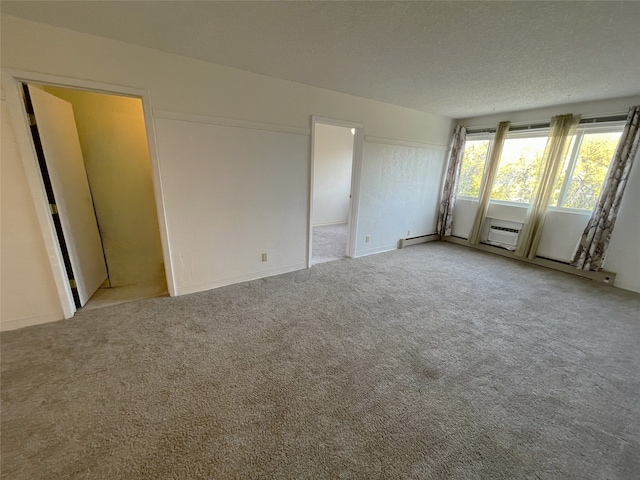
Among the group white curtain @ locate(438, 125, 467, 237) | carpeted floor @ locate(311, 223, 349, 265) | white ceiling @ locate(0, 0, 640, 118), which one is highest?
white ceiling @ locate(0, 0, 640, 118)

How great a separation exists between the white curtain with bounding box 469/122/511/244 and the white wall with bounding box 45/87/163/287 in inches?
212

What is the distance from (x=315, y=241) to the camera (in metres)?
5.23

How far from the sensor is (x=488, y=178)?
455cm

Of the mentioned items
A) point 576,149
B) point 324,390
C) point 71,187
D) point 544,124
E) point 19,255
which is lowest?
point 324,390

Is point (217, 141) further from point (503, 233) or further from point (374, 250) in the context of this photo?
point (503, 233)

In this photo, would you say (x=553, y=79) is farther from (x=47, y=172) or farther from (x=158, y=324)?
(x=47, y=172)

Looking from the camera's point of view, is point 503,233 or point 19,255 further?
point 503,233

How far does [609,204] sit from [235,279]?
200 inches

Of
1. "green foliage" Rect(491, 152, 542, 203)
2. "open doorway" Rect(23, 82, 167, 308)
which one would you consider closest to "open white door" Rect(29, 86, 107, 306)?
"open doorway" Rect(23, 82, 167, 308)

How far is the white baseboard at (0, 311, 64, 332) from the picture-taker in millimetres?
2184

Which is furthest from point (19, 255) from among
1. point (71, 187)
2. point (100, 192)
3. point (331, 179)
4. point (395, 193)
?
point (331, 179)

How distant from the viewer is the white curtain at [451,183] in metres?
4.83

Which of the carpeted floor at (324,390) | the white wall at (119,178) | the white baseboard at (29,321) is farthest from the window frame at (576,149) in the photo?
the white baseboard at (29,321)

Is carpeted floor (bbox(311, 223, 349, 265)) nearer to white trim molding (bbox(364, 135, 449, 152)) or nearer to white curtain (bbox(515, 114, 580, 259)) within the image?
white trim molding (bbox(364, 135, 449, 152))
